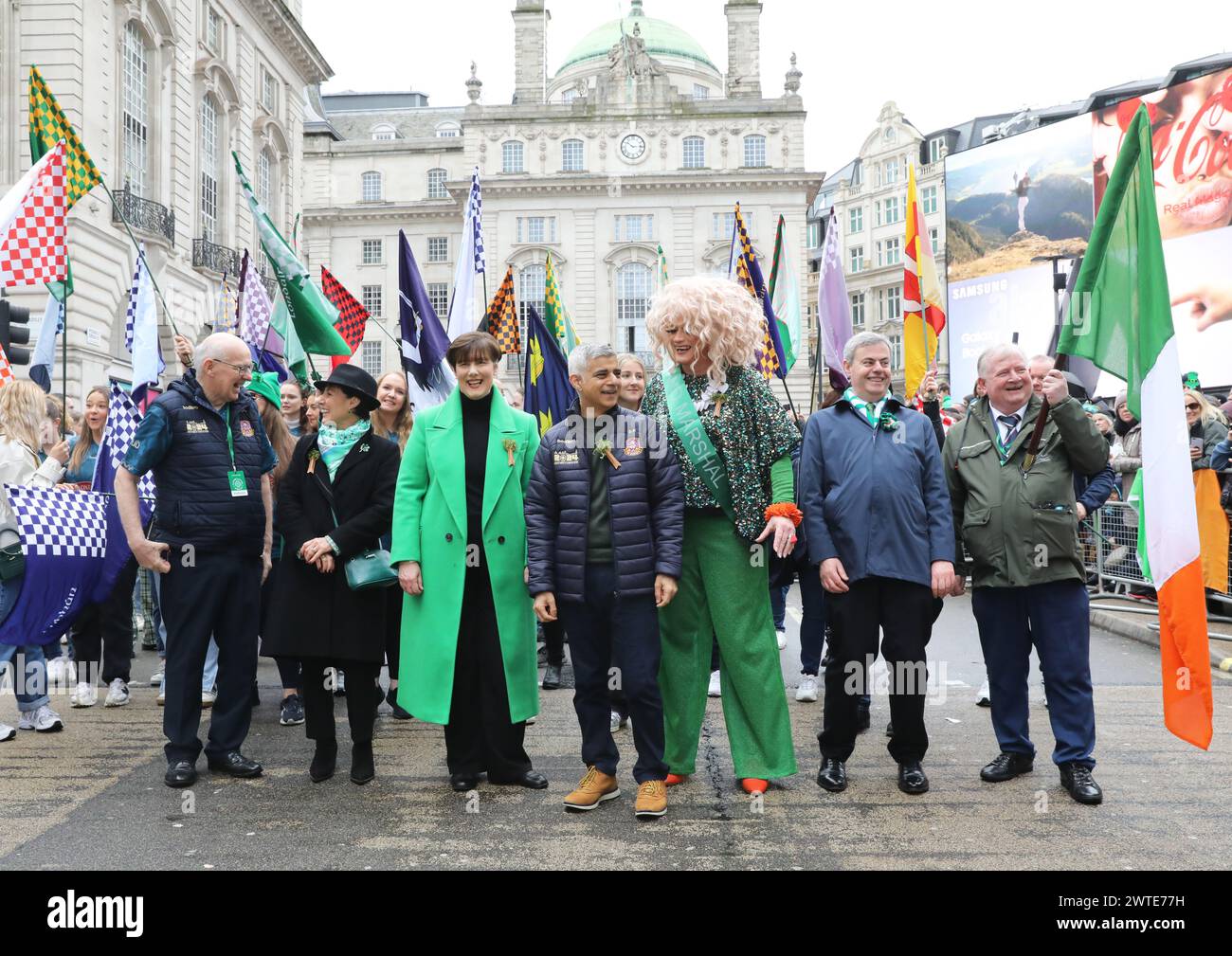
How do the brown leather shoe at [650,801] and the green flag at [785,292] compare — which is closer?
the brown leather shoe at [650,801]

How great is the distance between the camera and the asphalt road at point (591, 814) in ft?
13.7

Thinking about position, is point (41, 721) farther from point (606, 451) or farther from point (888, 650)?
point (888, 650)

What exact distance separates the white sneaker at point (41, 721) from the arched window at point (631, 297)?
187ft

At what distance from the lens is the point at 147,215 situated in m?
25.8

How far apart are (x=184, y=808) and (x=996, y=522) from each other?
3989 mm

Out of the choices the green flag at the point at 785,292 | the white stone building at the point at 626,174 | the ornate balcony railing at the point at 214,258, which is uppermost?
the white stone building at the point at 626,174

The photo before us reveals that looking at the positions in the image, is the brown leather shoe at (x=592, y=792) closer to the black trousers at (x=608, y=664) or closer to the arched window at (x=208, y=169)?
the black trousers at (x=608, y=664)

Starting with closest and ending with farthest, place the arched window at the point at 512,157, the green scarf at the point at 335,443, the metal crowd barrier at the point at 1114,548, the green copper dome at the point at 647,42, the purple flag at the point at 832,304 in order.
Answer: the green scarf at the point at 335,443
the purple flag at the point at 832,304
the metal crowd barrier at the point at 1114,548
the arched window at the point at 512,157
the green copper dome at the point at 647,42

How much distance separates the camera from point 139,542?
17.3ft

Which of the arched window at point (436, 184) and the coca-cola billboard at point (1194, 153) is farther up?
the arched window at point (436, 184)

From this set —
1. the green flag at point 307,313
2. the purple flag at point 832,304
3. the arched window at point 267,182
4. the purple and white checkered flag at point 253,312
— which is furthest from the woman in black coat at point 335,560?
the arched window at point 267,182

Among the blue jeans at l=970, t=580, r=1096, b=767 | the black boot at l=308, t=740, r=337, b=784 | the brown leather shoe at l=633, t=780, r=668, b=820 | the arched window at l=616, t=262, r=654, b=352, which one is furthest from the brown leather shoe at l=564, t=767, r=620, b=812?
the arched window at l=616, t=262, r=654, b=352

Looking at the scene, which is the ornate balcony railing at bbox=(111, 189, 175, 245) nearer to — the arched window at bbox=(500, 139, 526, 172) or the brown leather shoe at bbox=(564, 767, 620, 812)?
the brown leather shoe at bbox=(564, 767, 620, 812)

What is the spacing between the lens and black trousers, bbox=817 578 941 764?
5094 mm
